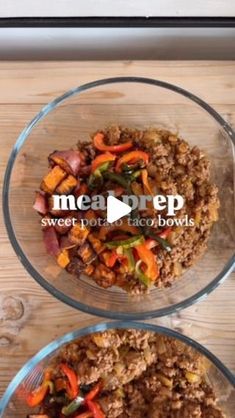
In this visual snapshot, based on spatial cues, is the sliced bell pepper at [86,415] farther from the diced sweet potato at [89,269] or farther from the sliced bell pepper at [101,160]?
the sliced bell pepper at [101,160]

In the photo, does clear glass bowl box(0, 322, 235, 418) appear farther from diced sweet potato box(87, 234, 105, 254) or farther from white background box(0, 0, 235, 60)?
white background box(0, 0, 235, 60)

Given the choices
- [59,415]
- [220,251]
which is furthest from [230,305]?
[59,415]

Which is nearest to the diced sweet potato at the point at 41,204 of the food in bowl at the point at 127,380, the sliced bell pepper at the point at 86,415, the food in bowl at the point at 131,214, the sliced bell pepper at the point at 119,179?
the food in bowl at the point at 131,214

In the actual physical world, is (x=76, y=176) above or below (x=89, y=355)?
above

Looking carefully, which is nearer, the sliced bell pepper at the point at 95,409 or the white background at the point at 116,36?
the sliced bell pepper at the point at 95,409

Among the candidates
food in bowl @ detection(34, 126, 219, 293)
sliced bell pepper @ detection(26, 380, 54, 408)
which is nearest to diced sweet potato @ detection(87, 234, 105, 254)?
food in bowl @ detection(34, 126, 219, 293)

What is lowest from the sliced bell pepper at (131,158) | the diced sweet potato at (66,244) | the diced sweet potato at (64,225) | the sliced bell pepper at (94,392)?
the sliced bell pepper at (94,392)
